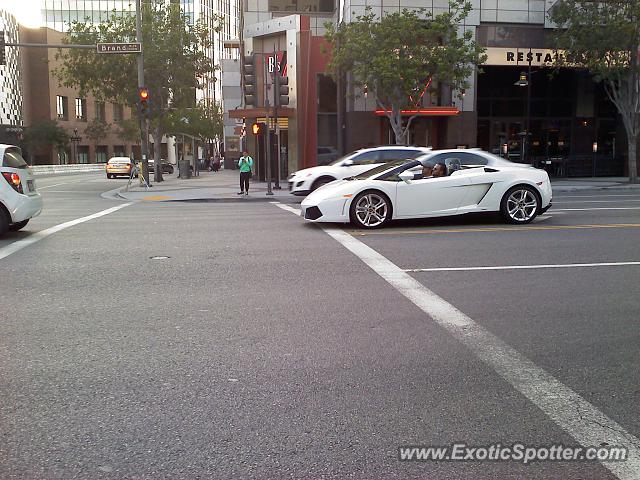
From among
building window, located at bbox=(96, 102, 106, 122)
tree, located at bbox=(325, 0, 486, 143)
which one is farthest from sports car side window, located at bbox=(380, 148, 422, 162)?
building window, located at bbox=(96, 102, 106, 122)

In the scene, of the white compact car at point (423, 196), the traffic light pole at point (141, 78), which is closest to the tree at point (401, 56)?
the traffic light pole at point (141, 78)

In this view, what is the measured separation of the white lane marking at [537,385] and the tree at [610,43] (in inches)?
941

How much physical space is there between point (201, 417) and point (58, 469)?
33.2 inches

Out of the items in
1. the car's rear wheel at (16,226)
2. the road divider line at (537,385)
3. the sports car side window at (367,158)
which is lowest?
the road divider line at (537,385)

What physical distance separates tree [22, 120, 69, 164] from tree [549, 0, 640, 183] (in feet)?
186

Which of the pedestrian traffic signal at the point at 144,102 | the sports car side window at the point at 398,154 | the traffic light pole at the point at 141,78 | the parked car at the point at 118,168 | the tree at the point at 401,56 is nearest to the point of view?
the sports car side window at the point at 398,154

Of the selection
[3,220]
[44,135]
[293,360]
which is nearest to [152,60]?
[3,220]

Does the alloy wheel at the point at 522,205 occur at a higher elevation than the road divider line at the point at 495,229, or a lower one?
higher

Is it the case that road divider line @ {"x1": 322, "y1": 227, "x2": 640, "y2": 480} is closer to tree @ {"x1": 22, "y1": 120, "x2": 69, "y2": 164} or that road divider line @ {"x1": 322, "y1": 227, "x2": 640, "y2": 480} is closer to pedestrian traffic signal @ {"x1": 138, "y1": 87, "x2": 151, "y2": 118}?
pedestrian traffic signal @ {"x1": 138, "y1": 87, "x2": 151, "y2": 118}

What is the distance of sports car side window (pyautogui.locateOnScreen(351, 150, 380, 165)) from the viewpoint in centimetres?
1867

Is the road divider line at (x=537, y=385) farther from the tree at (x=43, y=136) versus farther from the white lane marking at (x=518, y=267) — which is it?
the tree at (x=43, y=136)

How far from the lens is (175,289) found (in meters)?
7.04

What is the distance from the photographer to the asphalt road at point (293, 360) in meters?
3.32

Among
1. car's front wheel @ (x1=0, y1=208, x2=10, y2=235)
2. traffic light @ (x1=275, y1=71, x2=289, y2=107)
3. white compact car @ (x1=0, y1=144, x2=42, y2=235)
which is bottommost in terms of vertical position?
car's front wheel @ (x1=0, y1=208, x2=10, y2=235)
